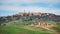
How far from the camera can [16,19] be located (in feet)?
6.78

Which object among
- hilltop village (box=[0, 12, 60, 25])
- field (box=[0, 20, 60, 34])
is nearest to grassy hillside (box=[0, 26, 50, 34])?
field (box=[0, 20, 60, 34])

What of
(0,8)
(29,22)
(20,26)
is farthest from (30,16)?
(0,8)

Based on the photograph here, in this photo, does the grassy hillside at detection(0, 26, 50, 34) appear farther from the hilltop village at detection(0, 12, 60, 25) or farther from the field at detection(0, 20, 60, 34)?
the hilltop village at detection(0, 12, 60, 25)

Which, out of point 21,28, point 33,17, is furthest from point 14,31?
point 33,17

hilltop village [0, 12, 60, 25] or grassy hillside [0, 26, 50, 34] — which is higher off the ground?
hilltop village [0, 12, 60, 25]

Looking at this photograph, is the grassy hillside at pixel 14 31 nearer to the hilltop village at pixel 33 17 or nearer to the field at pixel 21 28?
the field at pixel 21 28

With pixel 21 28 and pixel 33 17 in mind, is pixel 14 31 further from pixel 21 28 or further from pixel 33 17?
pixel 33 17

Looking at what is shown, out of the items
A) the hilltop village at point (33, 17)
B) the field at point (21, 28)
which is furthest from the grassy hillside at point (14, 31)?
the hilltop village at point (33, 17)

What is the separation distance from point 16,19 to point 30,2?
0.36 metres

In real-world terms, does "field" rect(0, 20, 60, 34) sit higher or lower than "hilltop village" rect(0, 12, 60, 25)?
lower

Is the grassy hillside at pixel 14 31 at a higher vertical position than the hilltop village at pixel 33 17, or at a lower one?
lower

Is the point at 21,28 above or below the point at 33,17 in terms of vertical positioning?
below

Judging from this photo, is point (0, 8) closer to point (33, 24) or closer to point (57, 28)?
point (33, 24)

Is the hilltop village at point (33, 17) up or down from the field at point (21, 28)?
up
